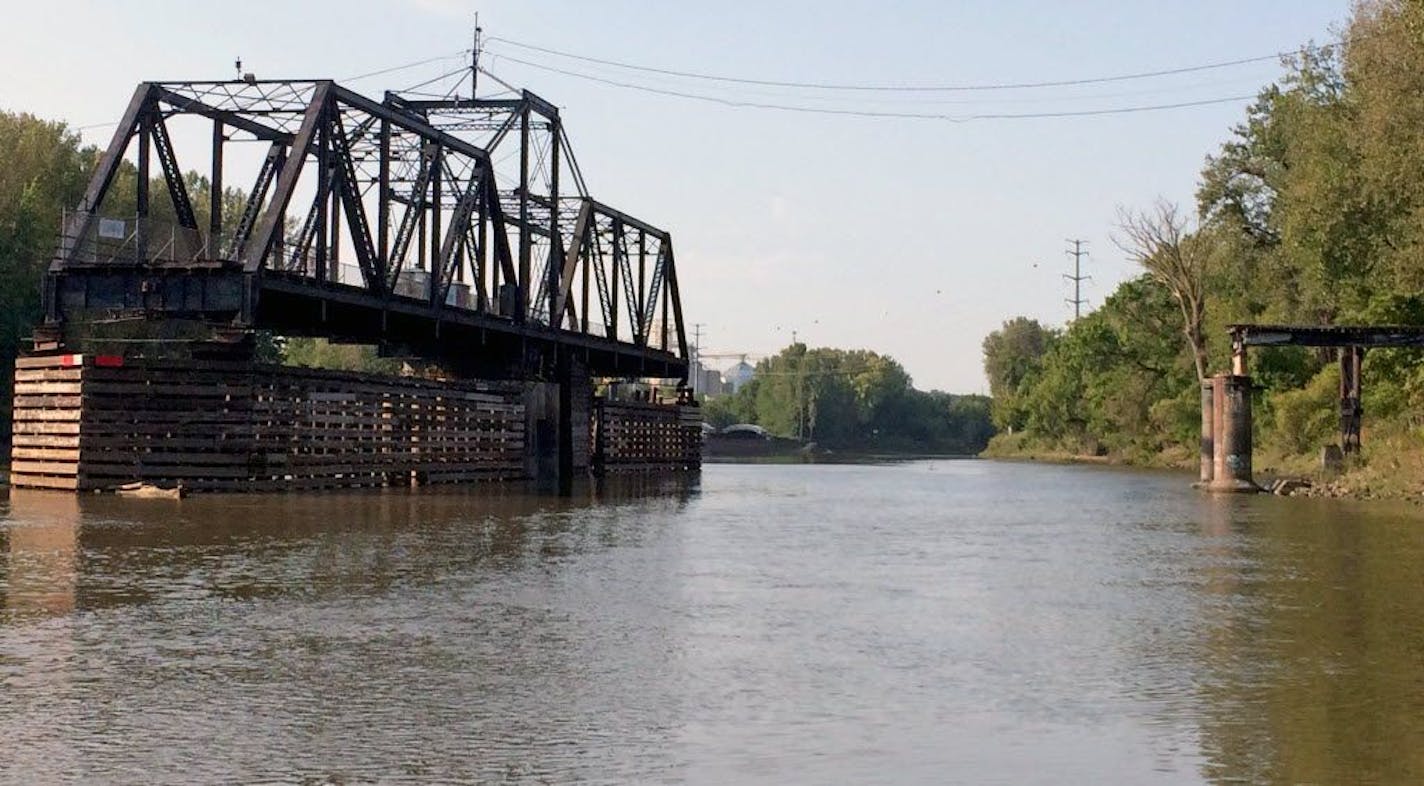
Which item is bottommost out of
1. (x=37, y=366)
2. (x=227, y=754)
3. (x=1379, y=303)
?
(x=227, y=754)

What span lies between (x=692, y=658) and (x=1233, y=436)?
51.4 meters

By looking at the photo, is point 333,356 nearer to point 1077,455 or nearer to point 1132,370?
point 1077,455

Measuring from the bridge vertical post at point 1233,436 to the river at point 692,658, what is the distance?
30519mm

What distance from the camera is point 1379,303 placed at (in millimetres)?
68625

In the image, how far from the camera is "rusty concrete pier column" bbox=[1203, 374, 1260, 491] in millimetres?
63625

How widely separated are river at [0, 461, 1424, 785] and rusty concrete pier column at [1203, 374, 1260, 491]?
30.5 metres

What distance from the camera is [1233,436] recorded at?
64188 mm

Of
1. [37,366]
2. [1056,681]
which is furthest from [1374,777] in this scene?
[37,366]

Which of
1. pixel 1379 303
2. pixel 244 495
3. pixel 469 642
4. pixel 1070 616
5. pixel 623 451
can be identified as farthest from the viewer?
pixel 623 451

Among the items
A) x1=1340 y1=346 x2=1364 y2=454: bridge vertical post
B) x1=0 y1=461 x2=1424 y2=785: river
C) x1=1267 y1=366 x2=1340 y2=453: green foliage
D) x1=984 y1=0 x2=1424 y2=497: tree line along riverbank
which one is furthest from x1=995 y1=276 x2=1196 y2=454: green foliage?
x1=0 y1=461 x2=1424 y2=785: river

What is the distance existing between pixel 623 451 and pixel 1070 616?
7130 centimetres

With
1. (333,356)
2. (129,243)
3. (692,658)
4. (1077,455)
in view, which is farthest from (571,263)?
(1077,455)

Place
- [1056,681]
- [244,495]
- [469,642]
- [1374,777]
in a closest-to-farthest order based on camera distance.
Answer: [1374,777], [1056,681], [469,642], [244,495]

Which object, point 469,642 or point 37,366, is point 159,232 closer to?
point 37,366
